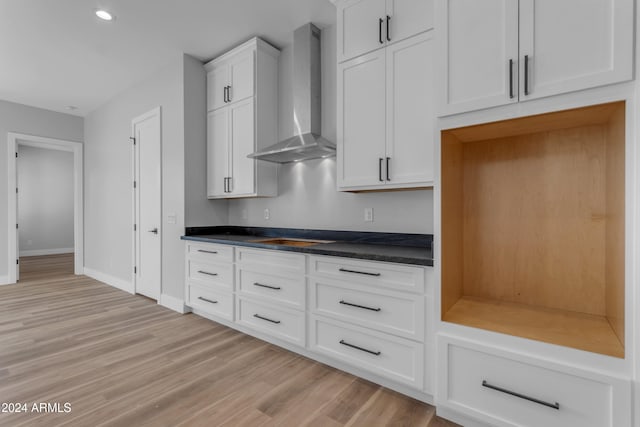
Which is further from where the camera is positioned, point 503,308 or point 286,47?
point 286,47

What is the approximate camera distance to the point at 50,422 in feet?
5.49

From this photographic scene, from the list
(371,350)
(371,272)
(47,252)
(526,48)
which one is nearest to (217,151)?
(371,272)

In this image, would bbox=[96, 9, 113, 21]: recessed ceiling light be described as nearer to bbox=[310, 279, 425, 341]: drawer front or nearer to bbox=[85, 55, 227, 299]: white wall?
bbox=[85, 55, 227, 299]: white wall

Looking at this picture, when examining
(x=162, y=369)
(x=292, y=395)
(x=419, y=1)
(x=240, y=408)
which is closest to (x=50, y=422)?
(x=162, y=369)

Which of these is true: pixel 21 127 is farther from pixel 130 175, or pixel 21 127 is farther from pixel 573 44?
pixel 573 44

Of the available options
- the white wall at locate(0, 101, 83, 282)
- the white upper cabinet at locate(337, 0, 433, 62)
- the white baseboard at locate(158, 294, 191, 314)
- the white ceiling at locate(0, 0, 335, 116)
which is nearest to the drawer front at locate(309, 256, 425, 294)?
the white upper cabinet at locate(337, 0, 433, 62)

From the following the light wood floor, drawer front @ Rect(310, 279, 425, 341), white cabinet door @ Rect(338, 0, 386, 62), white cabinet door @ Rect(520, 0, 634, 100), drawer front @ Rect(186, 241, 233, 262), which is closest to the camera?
white cabinet door @ Rect(520, 0, 634, 100)

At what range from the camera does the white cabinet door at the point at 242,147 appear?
314cm

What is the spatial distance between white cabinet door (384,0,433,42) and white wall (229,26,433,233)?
0.80 metres

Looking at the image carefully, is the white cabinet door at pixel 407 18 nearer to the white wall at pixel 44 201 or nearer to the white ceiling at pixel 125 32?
the white ceiling at pixel 125 32

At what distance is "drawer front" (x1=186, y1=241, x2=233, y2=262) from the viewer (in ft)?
9.71

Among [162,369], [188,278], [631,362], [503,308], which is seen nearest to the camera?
[631,362]

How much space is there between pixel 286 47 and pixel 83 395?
3366 mm

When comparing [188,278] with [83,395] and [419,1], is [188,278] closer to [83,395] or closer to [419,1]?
[83,395]
